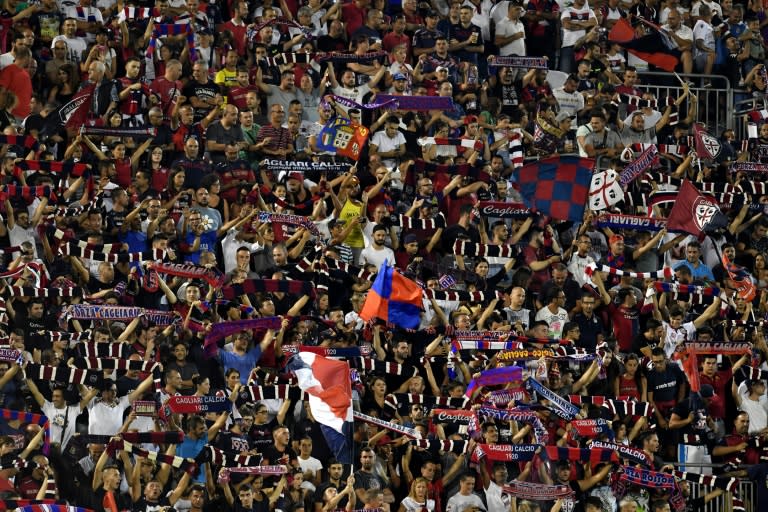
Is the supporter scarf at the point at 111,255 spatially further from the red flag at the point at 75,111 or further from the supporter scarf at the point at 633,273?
the supporter scarf at the point at 633,273

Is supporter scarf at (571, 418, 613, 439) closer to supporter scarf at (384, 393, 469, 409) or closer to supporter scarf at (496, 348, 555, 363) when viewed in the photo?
supporter scarf at (496, 348, 555, 363)

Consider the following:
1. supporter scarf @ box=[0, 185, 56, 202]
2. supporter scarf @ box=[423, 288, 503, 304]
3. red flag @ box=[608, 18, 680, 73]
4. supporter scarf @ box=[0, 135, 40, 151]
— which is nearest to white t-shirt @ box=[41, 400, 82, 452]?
supporter scarf @ box=[0, 185, 56, 202]

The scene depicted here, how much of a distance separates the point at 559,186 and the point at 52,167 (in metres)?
5.62

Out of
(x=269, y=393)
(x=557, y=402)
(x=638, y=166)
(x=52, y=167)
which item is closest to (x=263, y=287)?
(x=269, y=393)

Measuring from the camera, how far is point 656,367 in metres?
21.4

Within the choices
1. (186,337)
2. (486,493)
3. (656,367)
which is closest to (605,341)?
(656,367)

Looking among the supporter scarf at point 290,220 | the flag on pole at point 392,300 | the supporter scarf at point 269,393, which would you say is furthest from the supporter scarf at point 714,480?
the supporter scarf at point 290,220

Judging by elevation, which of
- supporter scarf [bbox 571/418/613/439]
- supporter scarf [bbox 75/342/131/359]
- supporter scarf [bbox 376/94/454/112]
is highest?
supporter scarf [bbox 376/94/454/112]

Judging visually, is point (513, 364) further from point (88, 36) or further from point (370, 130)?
point (88, 36)

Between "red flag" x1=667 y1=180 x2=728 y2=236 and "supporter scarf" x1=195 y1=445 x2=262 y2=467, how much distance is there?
7019 mm

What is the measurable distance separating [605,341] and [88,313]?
5771 mm

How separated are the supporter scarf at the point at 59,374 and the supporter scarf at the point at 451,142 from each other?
20.3 ft

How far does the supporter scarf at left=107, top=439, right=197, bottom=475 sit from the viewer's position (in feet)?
59.1

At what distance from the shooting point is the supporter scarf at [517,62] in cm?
2484
